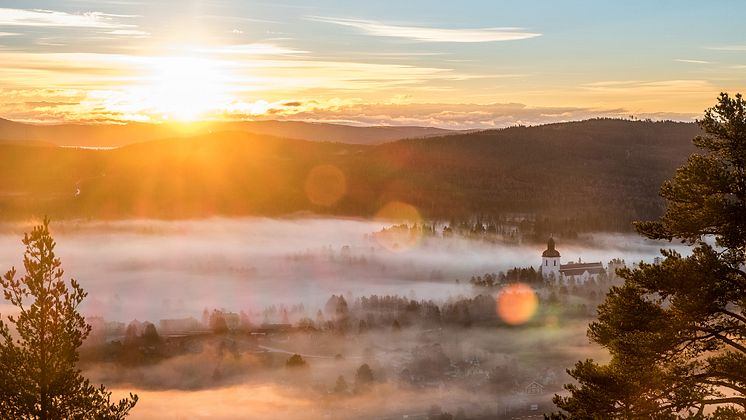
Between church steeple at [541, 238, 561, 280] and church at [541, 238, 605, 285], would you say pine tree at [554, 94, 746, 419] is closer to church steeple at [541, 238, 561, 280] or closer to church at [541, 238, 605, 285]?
church steeple at [541, 238, 561, 280]

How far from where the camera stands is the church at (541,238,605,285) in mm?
189625

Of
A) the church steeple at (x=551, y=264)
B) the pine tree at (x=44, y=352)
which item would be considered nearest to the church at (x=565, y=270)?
the church steeple at (x=551, y=264)

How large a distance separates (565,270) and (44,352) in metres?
173

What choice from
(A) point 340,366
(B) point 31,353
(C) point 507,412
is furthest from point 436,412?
(B) point 31,353

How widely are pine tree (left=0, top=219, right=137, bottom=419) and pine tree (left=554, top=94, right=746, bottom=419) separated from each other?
15249 mm

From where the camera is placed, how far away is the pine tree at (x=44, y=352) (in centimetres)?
2544

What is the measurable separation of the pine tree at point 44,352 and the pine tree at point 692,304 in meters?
15.2

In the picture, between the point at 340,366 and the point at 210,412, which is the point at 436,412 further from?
the point at 340,366

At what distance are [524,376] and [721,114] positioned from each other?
488 ft

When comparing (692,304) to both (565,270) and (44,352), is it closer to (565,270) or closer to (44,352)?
(44,352)

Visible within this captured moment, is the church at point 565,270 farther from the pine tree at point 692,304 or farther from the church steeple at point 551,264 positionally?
the pine tree at point 692,304

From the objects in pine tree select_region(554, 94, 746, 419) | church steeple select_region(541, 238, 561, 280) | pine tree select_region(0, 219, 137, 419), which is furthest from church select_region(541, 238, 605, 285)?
pine tree select_region(554, 94, 746, 419)

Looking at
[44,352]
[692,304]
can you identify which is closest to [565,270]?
[44,352]

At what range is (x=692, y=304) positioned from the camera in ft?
66.7
